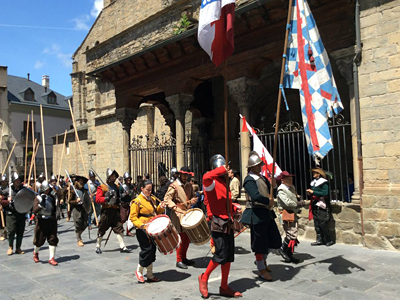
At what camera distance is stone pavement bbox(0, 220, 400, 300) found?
505 cm

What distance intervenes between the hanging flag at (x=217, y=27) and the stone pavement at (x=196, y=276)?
338cm

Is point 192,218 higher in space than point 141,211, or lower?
lower

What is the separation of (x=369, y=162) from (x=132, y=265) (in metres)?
5.36

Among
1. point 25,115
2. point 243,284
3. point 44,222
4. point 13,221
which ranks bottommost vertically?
point 243,284

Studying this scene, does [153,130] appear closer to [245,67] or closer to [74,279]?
[245,67]

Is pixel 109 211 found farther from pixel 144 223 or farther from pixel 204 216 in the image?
pixel 204 216

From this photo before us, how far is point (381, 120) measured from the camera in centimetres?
761

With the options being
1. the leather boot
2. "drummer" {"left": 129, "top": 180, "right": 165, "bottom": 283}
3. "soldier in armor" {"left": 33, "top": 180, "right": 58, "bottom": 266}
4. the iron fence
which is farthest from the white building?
the leather boot

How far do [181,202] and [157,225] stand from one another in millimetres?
1249

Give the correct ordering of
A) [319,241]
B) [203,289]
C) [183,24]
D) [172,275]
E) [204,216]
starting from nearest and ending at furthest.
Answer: [203,289] → [172,275] → [204,216] → [319,241] → [183,24]

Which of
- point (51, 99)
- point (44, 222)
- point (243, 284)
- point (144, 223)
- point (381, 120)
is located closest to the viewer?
point (243, 284)

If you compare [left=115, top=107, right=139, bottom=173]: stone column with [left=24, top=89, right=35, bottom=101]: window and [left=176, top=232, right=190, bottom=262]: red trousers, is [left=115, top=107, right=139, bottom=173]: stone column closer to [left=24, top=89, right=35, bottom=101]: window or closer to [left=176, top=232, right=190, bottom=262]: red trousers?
[left=176, top=232, right=190, bottom=262]: red trousers

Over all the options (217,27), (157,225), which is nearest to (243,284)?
(157,225)

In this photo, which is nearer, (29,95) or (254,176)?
(254,176)
